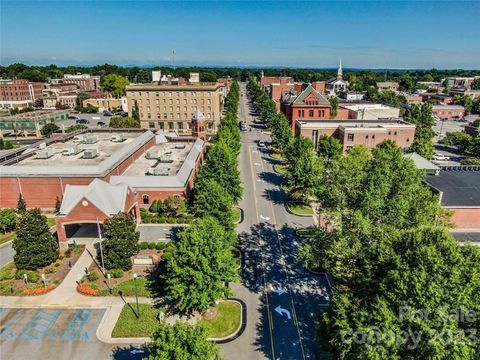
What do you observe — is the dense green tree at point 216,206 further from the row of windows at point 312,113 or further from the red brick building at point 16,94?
the red brick building at point 16,94

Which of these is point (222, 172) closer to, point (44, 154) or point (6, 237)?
point (6, 237)

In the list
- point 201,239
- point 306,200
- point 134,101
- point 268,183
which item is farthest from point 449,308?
point 134,101

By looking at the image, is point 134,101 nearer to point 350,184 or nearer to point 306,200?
point 306,200

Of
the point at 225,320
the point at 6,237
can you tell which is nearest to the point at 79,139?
the point at 6,237

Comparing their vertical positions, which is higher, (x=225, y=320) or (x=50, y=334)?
(x=225, y=320)

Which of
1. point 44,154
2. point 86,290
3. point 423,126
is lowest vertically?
point 86,290
